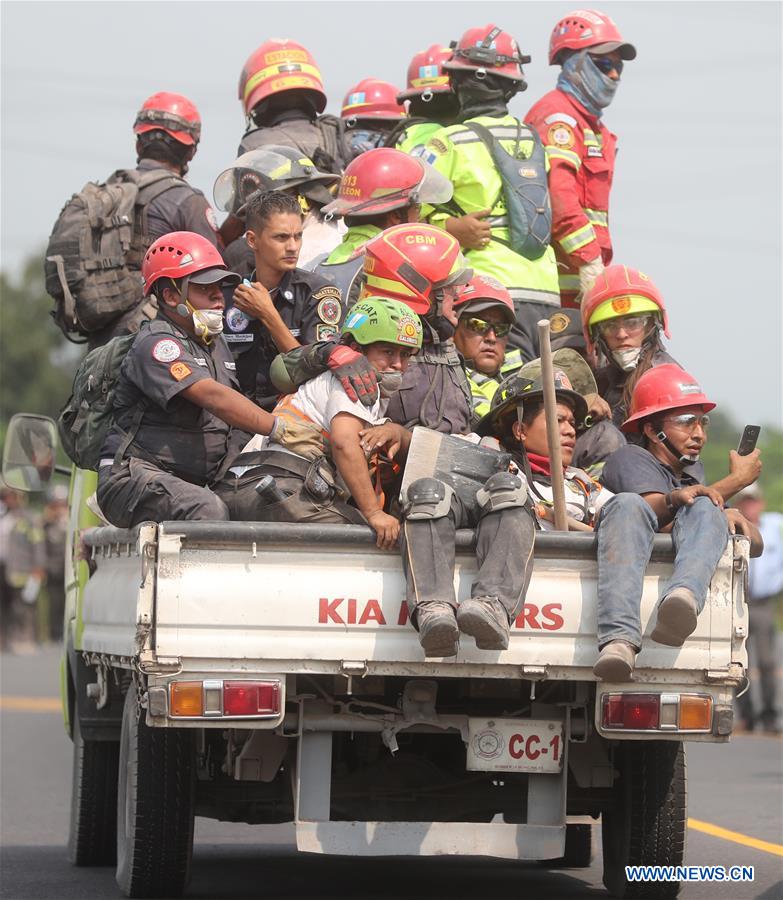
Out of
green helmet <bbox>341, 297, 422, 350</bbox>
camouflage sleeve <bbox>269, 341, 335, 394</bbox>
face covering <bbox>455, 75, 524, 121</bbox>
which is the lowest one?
camouflage sleeve <bbox>269, 341, 335, 394</bbox>

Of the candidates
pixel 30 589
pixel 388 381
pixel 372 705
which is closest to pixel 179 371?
pixel 388 381

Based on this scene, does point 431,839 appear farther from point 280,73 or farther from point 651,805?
point 280,73

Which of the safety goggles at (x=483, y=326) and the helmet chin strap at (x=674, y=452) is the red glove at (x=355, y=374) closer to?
the helmet chin strap at (x=674, y=452)

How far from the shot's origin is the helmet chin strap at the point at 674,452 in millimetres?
8469

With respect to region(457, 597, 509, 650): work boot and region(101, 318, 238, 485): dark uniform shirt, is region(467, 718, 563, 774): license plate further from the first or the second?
region(101, 318, 238, 485): dark uniform shirt

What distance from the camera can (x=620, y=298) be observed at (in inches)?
392

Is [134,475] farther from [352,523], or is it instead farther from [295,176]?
[295,176]

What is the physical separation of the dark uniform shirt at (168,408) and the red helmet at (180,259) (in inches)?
8.5

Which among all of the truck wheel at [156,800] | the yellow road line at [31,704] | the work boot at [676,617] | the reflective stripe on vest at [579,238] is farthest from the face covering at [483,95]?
the yellow road line at [31,704]

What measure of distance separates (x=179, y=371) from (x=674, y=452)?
2096 mm

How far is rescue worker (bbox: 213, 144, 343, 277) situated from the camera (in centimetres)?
1047

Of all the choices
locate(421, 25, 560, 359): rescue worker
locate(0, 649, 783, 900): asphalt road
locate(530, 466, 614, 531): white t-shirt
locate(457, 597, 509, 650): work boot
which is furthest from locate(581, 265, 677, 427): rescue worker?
locate(457, 597, 509, 650): work boot

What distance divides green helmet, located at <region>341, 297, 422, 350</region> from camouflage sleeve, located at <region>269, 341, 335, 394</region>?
0.42 feet

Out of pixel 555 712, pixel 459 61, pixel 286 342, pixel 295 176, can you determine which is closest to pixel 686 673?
pixel 555 712
